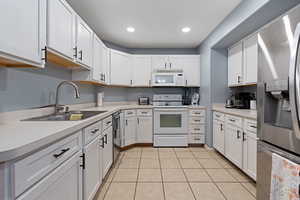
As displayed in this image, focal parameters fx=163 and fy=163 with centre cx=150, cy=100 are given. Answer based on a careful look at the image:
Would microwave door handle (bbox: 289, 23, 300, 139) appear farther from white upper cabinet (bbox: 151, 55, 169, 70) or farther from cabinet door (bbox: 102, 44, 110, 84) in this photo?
white upper cabinet (bbox: 151, 55, 169, 70)

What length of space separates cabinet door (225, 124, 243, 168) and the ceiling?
176 cm

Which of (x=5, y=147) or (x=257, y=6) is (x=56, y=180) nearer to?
(x=5, y=147)

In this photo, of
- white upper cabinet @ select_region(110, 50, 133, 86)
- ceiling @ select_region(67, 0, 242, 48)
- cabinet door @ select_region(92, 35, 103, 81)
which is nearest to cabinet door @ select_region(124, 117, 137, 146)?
white upper cabinet @ select_region(110, 50, 133, 86)

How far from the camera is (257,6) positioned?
5.90ft

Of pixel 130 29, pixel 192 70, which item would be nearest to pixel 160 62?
pixel 192 70

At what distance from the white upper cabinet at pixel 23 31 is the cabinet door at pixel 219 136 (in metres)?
2.75

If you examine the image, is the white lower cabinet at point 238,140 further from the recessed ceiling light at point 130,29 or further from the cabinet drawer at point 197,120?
the recessed ceiling light at point 130,29

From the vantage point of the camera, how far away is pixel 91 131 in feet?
5.15

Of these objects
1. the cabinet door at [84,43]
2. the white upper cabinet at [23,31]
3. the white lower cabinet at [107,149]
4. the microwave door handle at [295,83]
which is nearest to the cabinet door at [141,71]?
the cabinet door at [84,43]

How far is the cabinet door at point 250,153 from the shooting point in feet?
6.32

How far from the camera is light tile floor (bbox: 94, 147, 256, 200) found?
72.2 inches

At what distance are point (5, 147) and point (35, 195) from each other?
0.96ft

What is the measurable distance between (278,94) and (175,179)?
5.26ft

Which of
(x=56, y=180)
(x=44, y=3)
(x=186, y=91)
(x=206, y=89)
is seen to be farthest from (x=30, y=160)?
(x=186, y=91)
